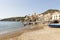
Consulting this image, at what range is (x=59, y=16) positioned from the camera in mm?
88312

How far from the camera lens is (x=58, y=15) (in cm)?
8881

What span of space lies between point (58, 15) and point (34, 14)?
50014mm

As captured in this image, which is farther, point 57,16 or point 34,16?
point 34,16

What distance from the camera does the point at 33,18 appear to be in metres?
130

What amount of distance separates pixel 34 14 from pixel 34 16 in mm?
4550

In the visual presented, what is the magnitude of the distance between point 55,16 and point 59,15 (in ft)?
9.31

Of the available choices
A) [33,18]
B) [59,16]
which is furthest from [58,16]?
[33,18]

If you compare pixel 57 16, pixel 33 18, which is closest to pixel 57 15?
pixel 57 16

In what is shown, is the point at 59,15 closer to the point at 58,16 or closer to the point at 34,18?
the point at 58,16

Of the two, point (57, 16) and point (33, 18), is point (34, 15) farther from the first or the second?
point (57, 16)

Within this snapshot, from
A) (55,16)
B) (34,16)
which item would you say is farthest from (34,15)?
(55,16)

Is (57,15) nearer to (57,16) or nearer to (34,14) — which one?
(57,16)

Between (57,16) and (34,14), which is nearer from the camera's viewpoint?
(57,16)

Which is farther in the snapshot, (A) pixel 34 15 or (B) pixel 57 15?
(A) pixel 34 15
